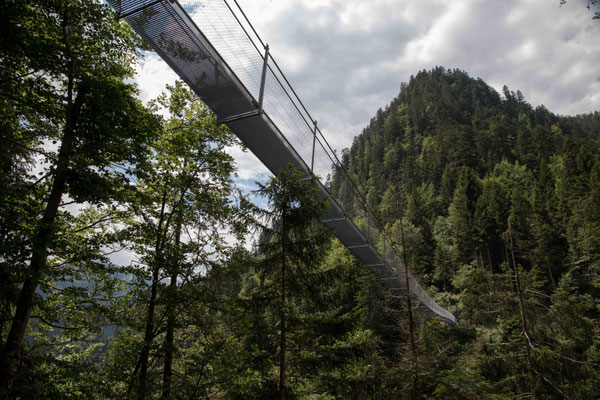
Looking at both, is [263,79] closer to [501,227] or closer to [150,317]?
[150,317]

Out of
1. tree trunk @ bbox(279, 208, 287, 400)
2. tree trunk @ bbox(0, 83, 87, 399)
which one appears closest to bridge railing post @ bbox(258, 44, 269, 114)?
tree trunk @ bbox(279, 208, 287, 400)

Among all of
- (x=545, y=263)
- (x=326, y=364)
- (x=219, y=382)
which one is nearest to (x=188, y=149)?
(x=219, y=382)

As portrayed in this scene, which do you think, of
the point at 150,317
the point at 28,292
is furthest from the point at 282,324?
the point at 28,292

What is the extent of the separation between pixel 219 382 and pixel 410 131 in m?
88.3

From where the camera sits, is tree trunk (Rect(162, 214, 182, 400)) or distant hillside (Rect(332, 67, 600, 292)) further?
distant hillside (Rect(332, 67, 600, 292))

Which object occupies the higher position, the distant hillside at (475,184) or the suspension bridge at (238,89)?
the distant hillside at (475,184)

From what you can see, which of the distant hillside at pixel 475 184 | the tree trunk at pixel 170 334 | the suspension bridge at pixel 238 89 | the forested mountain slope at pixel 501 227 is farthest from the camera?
the distant hillside at pixel 475 184

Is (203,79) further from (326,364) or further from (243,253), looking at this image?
(326,364)

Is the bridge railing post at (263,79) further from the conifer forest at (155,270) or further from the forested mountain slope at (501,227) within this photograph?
the forested mountain slope at (501,227)

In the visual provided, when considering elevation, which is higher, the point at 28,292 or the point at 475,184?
the point at 475,184

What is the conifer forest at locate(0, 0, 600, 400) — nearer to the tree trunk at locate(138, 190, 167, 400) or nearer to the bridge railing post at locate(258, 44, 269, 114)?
the tree trunk at locate(138, 190, 167, 400)

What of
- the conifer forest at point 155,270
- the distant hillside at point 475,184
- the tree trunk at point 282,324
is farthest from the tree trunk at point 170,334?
the distant hillside at point 475,184

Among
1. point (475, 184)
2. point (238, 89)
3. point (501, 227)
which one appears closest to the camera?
point (238, 89)

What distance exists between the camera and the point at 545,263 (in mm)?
31875
